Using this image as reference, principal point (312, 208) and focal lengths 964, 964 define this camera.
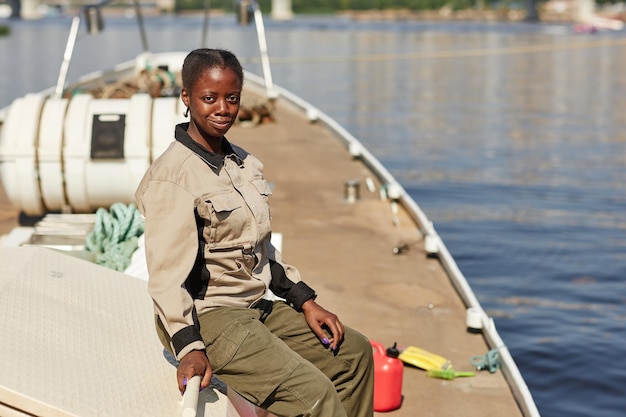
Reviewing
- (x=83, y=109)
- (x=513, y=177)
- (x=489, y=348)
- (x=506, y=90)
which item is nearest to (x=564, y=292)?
(x=489, y=348)

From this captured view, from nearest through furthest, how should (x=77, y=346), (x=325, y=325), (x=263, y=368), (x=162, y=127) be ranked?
(x=263, y=368) < (x=77, y=346) < (x=325, y=325) < (x=162, y=127)

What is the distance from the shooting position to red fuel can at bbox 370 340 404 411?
517cm

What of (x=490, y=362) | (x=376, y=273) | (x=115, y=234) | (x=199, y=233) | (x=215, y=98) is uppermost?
(x=215, y=98)

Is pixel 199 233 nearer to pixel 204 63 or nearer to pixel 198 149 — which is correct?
pixel 198 149

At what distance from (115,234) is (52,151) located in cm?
171

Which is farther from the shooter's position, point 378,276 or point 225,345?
point 378,276

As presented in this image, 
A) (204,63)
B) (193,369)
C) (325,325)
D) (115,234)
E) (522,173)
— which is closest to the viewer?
(193,369)

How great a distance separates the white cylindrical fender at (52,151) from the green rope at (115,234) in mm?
1299

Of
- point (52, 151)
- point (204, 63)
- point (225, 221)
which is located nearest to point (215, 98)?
point (204, 63)

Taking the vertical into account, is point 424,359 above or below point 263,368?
below

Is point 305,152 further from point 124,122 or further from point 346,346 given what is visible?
point 346,346

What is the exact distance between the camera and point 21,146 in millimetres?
7984

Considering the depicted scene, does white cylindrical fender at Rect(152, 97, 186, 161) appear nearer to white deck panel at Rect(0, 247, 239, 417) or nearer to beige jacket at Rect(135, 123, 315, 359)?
white deck panel at Rect(0, 247, 239, 417)

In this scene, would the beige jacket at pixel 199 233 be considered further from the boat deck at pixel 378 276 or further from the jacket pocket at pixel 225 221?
the boat deck at pixel 378 276
